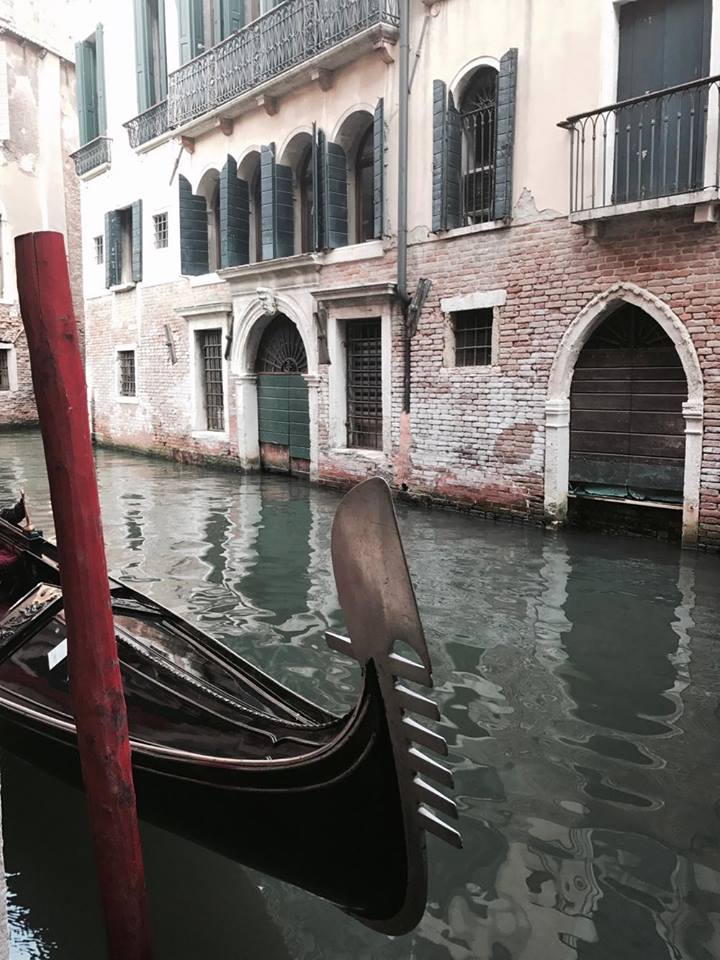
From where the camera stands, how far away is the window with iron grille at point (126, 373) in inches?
575

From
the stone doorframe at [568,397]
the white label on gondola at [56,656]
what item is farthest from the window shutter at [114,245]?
the white label on gondola at [56,656]

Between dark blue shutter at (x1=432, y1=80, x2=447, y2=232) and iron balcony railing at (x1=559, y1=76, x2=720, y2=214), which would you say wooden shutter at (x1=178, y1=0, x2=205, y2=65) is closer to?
dark blue shutter at (x1=432, y1=80, x2=447, y2=232)

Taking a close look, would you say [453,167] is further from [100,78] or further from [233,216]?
[100,78]

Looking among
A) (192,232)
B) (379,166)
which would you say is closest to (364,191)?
(379,166)

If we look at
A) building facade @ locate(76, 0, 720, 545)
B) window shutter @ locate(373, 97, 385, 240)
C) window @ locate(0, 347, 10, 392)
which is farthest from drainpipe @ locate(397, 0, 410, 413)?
window @ locate(0, 347, 10, 392)

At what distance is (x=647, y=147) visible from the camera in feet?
21.9

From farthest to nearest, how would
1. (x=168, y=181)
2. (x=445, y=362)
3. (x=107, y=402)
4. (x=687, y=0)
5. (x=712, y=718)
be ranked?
(x=107, y=402) → (x=168, y=181) → (x=445, y=362) → (x=687, y=0) → (x=712, y=718)

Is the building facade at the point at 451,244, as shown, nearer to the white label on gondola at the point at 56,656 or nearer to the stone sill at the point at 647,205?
the stone sill at the point at 647,205

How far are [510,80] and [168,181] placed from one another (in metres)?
6.79

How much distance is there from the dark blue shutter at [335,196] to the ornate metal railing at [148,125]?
4.05m

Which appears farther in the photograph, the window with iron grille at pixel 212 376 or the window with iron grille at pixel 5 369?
the window with iron grille at pixel 5 369

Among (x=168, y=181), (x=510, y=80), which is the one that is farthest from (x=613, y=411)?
(x=168, y=181)

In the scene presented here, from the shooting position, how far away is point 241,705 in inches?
104

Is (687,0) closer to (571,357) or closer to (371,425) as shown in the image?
(571,357)
